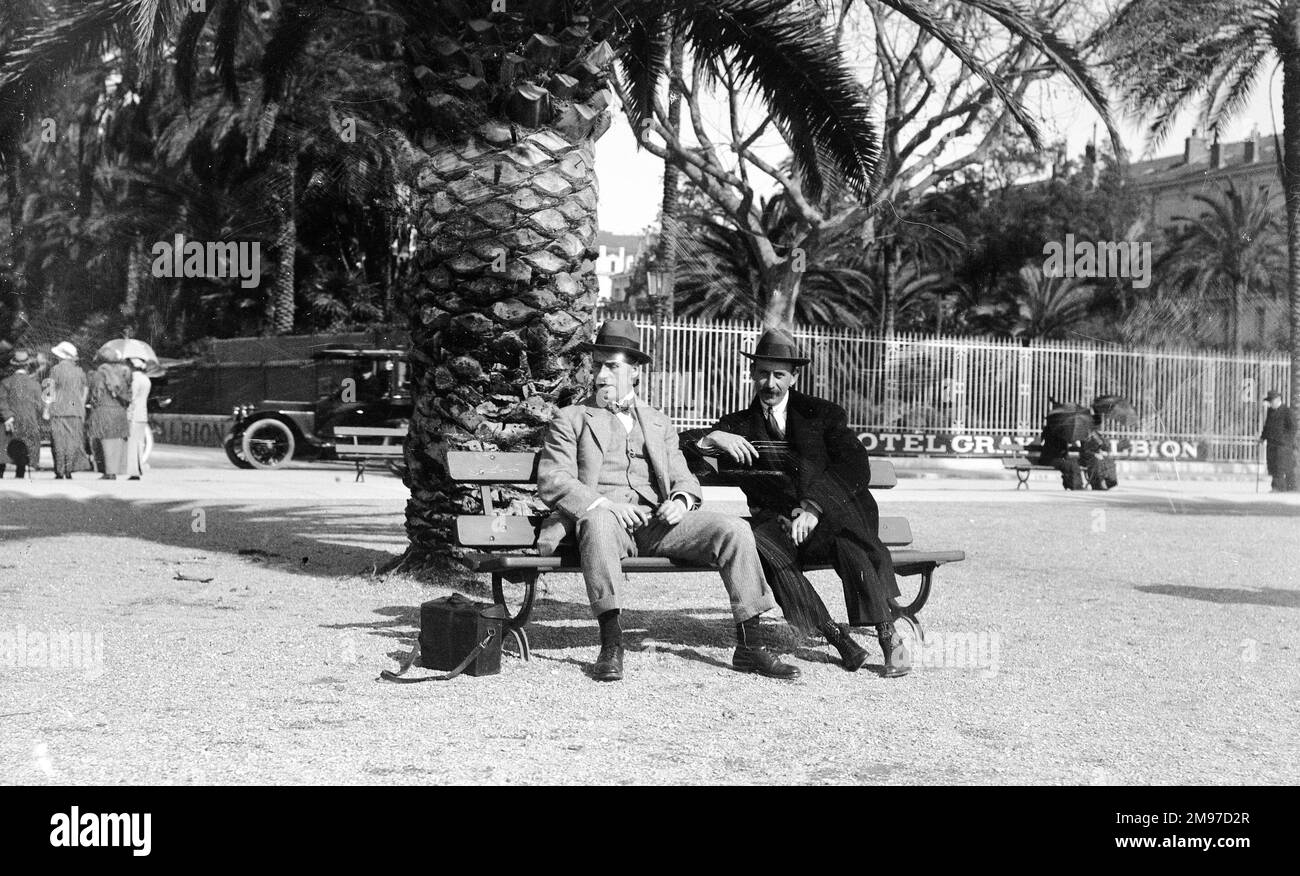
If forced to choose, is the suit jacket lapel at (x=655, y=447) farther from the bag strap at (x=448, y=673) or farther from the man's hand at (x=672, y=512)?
the bag strap at (x=448, y=673)

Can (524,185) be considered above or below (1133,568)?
above

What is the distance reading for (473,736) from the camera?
498cm

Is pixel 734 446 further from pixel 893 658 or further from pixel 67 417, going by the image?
pixel 67 417

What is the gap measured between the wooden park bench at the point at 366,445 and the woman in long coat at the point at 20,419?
393cm

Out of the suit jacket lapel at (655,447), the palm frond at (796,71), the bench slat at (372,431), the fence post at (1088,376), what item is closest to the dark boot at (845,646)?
the suit jacket lapel at (655,447)

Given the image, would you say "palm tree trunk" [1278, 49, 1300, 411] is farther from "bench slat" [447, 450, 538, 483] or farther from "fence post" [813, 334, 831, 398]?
"bench slat" [447, 450, 538, 483]

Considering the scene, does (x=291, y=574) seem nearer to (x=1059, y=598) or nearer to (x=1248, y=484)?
(x=1059, y=598)

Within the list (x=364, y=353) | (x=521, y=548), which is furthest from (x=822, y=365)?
(x=521, y=548)

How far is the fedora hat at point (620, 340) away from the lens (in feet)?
22.0

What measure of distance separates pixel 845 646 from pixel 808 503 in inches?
25.8

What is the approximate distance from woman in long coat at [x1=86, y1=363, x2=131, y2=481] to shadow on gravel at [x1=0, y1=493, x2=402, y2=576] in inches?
122

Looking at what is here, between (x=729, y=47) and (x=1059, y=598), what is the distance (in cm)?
443

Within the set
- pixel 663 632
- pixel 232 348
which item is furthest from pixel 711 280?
pixel 663 632

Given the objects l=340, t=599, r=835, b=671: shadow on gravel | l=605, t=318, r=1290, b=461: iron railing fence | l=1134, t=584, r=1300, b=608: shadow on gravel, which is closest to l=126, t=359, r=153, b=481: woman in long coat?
l=605, t=318, r=1290, b=461: iron railing fence
